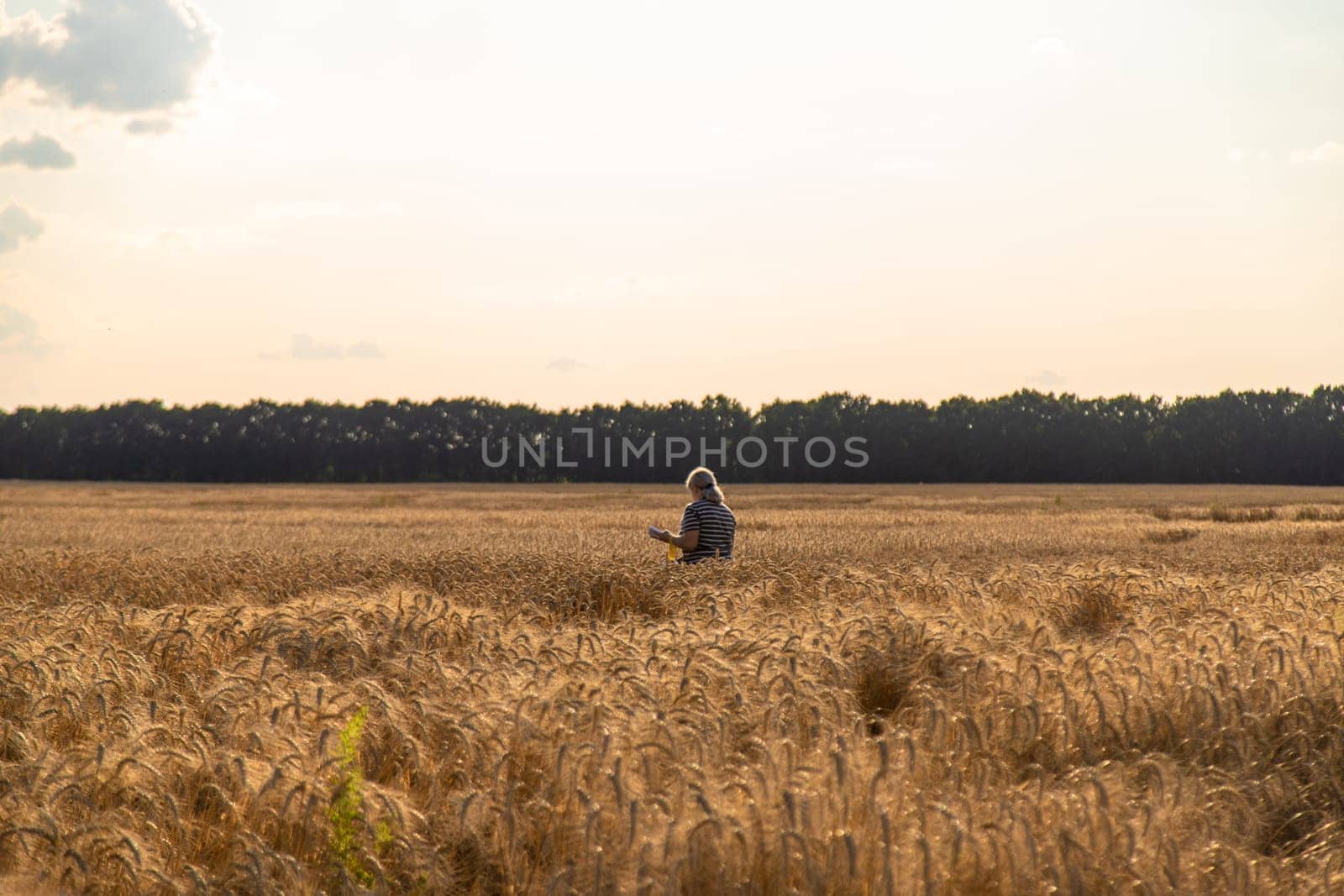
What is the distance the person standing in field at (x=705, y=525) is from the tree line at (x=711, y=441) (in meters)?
→ 78.9

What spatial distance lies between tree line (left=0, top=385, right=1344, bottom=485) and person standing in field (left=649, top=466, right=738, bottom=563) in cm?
7888

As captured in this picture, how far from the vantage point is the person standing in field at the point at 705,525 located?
Answer: 11.5m

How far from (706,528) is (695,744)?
7.32 m

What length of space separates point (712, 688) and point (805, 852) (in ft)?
6.31

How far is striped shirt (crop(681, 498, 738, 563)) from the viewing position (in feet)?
38.2

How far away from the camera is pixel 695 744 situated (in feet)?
14.5

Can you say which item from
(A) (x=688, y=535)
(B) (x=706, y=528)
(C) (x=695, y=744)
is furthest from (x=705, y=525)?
(C) (x=695, y=744)

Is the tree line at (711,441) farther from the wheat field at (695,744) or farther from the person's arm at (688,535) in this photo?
the wheat field at (695,744)

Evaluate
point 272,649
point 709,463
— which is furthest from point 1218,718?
point 709,463

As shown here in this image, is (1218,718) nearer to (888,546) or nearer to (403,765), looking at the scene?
(403,765)

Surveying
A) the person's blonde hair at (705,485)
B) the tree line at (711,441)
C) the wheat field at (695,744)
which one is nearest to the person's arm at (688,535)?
the person's blonde hair at (705,485)

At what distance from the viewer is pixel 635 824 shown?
3.51 meters

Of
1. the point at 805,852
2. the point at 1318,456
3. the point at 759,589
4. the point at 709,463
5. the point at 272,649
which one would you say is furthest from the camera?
the point at 709,463

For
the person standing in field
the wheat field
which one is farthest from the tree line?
the wheat field
